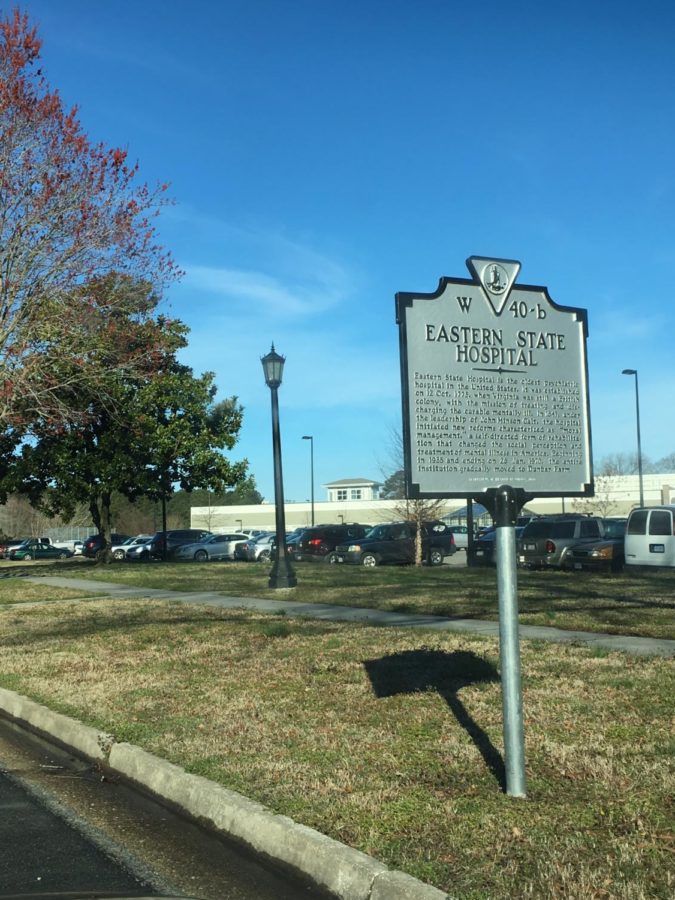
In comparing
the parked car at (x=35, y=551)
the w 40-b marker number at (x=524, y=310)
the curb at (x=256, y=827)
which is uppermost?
the w 40-b marker number at (x=524, y=310)

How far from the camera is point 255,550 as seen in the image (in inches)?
1730

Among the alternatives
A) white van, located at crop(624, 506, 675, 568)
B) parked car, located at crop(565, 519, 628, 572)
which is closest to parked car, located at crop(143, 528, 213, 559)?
parked car, located at crop(565, 519, 628, 572)

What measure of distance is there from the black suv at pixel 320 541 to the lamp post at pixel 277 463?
61.4 feet

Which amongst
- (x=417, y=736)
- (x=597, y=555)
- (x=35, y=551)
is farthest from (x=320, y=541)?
(x=417, y=736)

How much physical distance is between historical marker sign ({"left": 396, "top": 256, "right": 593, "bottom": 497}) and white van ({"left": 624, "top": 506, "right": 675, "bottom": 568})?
51.9 ft

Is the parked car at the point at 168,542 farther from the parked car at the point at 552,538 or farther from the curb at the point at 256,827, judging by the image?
the curb at the point at 256,827

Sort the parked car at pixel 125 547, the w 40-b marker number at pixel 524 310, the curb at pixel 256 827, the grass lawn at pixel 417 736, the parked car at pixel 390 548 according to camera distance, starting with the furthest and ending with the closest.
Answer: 1. the parked car at pixel 125 547
2. the parked car at pixel 390 548
3. the w 40-b marker number at pixel 524 310
4. the grass lawn at pixel 417 736
5. the curb at pixel 256 827

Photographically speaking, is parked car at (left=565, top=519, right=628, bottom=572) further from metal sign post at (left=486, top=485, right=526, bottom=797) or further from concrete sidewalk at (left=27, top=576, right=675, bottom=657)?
metal sign post at (left=486, top=485, right=526, bottom=797)

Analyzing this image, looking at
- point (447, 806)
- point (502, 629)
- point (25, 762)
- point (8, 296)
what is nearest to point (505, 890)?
point (447, 806)

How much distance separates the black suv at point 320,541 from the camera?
3888cm

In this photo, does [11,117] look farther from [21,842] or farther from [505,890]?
[505,890]

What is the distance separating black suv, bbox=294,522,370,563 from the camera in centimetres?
3888

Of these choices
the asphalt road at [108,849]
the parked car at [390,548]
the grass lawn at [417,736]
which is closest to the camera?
the grass lawn at [417,736]

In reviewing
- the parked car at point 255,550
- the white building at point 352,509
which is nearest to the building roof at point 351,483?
the white building at point 352,509
